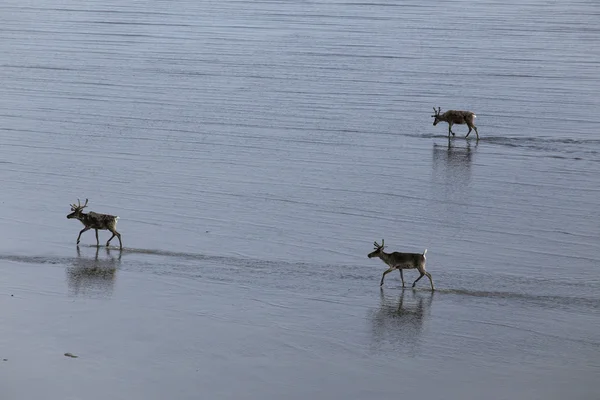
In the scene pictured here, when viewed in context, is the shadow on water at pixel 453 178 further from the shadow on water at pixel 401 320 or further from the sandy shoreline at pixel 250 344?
the sandy shoreline at pixel 250 344

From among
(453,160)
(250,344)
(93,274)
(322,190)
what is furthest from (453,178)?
(250,344)

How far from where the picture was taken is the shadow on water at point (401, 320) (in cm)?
1834

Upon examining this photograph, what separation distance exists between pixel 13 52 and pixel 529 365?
33.1 metres

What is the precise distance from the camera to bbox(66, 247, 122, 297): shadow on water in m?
20.5

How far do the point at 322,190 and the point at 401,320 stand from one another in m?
8.97

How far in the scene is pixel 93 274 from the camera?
21.5 m

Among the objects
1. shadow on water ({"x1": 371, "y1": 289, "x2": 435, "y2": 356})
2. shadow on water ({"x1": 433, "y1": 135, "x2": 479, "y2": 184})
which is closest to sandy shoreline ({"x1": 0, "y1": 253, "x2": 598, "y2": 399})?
shadow on water ({"x1": 371, "y1": 289, "x2": 435, "y2": 356})

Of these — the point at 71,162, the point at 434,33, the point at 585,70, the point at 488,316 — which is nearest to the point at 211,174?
the point at 71,162

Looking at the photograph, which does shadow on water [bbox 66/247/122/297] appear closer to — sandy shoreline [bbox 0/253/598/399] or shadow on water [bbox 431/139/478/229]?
sandy shoreline [bbox 0/253/598/399]

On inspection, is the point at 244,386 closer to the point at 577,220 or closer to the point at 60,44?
the point at 577,220

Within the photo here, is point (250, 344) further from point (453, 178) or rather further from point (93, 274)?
point (453, 178)

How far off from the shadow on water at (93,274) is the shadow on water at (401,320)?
484 cm

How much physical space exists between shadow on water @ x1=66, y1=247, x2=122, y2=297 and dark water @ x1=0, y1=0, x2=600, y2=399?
68 mm

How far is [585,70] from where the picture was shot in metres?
41.9
